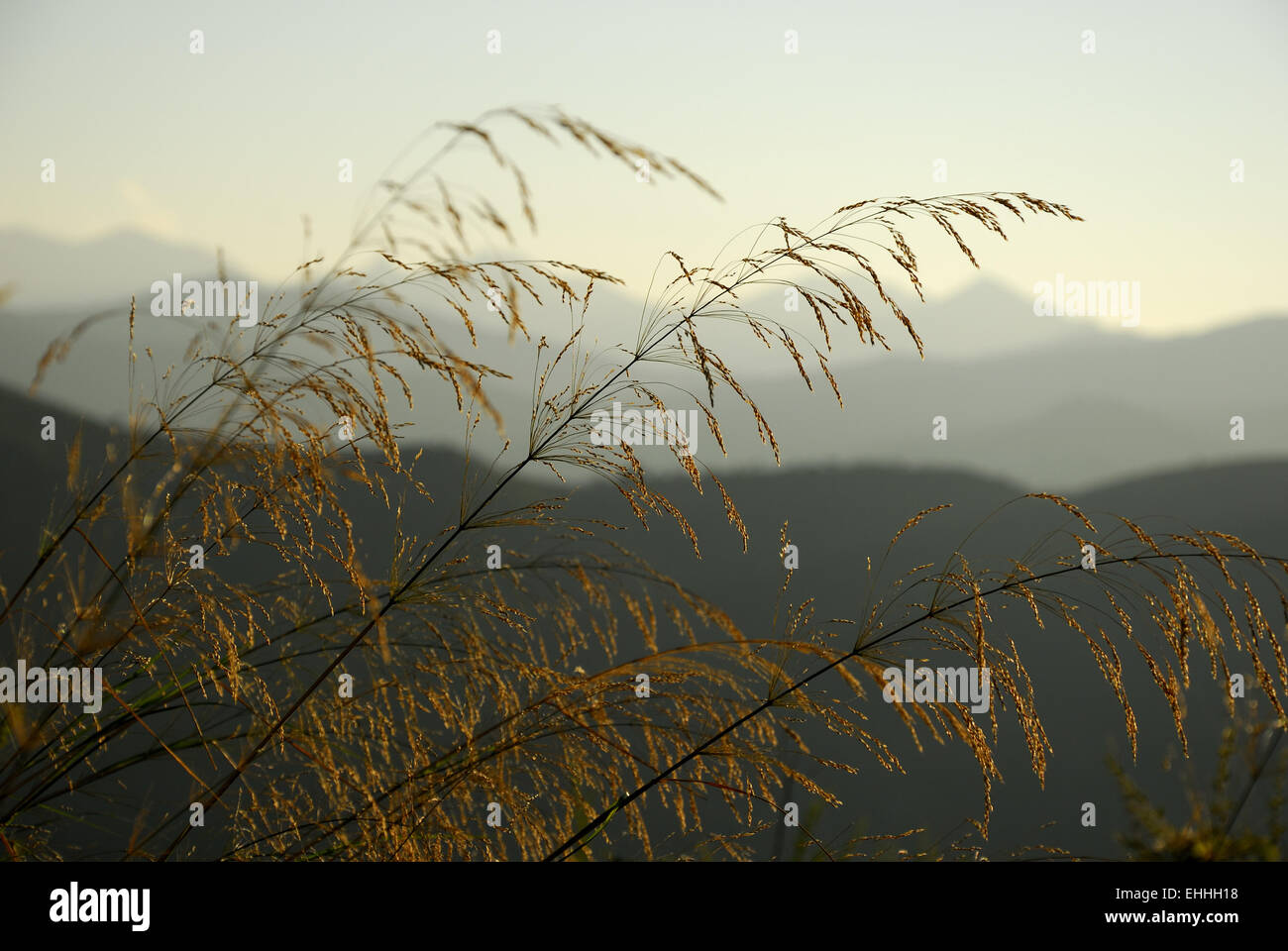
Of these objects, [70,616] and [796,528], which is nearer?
[70,616]

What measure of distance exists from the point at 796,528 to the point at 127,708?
28.8 ft

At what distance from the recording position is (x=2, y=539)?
7266mm

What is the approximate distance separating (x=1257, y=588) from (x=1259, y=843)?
29.4ft

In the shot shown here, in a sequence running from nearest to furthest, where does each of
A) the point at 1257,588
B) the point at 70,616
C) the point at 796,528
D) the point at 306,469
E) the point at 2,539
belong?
the point at 306,469
the point at 70,616
the point at 2,539
the point at 1257,588
the point at 796,528

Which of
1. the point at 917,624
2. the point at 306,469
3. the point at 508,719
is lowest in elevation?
the point at 508,719

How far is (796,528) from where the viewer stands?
967cm

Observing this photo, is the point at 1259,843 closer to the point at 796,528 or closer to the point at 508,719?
the point at 508,719
